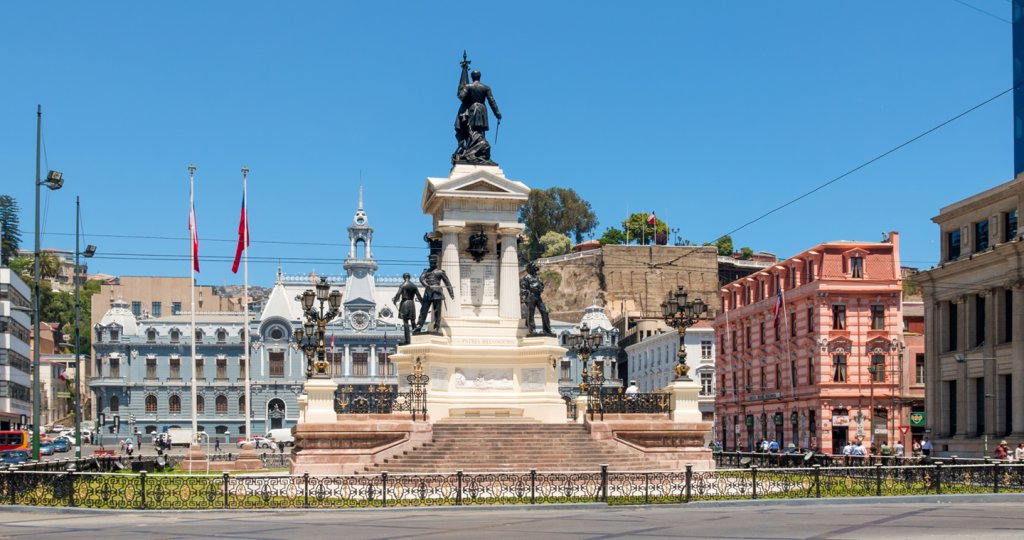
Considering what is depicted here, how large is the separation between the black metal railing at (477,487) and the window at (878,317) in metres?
39.1

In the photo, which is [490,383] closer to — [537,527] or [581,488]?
[581,488]

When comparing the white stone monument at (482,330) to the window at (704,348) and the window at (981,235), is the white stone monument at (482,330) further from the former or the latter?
the window at (704,348)

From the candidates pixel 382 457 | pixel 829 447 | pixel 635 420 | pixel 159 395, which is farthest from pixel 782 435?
pixel 159 395

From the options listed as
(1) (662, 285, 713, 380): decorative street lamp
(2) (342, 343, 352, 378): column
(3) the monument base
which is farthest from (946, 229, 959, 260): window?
(2) (342, 343, 352, 378): column

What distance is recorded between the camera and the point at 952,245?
200 ft

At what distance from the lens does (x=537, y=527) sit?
984 inches

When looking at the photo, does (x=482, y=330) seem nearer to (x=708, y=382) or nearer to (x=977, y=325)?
(x=977, y=325)

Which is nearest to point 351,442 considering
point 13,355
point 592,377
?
point 592,377

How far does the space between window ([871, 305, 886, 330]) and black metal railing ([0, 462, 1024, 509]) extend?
39.1 meters

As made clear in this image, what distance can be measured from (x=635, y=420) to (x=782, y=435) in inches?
1594

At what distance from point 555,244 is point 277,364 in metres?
36.0

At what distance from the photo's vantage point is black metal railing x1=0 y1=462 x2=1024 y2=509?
100ft

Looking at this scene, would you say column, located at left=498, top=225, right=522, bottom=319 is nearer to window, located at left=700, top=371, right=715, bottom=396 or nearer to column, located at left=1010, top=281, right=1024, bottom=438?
column, located at left=1010, top=281, right=1024, bottom=438

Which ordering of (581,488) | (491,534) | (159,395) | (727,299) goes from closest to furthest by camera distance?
(491,534) → (581,488) → (727,299) → (159,395)
